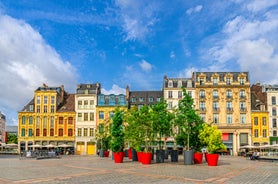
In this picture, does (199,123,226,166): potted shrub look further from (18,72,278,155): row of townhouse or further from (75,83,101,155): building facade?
(75,83,101,155): building facade

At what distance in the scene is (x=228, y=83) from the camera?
6091cm

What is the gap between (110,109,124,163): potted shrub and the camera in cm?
2780

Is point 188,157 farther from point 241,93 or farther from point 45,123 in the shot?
point 45,123

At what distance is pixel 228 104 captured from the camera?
60469 millimetres

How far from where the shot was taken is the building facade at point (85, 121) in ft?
201

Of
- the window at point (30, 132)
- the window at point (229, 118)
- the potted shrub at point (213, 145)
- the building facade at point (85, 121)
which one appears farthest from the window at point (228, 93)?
the window at point (30, 132)

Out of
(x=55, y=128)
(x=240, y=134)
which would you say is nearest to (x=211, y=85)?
(x=240, y=134)

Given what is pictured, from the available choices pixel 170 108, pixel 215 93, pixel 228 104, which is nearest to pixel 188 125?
pixel 170 108

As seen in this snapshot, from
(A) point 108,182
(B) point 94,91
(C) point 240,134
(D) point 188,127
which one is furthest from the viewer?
(B) point 94,91

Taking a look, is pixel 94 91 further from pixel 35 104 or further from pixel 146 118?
pixel 146 118

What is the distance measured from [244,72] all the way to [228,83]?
13.3 ft

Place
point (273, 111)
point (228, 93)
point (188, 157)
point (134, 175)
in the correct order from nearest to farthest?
1. point (134, 175)
2. point (188, 157)
3. point (273, 111)
4. point (228, 93)

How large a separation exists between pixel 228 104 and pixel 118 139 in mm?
37771

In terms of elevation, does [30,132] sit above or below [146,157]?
above
